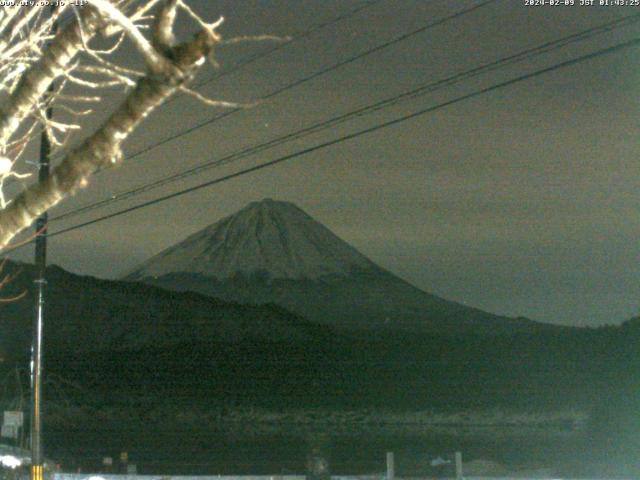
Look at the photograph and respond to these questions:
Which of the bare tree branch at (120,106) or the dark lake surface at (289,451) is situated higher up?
the bare tree branch at (120,106)

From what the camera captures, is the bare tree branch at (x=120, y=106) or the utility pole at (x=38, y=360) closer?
the bare tree branch at (x=120, y=106)

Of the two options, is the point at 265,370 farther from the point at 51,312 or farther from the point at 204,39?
the point at 204,39

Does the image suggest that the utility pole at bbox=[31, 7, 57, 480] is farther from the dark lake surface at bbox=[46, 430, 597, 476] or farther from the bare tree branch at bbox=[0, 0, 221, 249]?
the dark lake surface at bbox=[46, 430, 597, 476]

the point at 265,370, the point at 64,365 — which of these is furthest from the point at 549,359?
the point at 64,365

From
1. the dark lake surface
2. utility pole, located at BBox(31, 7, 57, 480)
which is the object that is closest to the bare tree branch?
utility pole, located at BBox(31, 7, 57, 480)

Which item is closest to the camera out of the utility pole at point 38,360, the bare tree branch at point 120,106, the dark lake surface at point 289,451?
the bare tree branch at point 120,106

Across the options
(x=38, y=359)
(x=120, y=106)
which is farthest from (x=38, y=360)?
(x=120, y=106)

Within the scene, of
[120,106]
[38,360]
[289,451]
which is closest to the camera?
[120,106]

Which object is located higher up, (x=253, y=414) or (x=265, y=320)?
(x=265, y=320)

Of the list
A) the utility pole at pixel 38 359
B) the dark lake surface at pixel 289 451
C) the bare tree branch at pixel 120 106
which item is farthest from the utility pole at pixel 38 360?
the dark lake surface at pixel 289 451

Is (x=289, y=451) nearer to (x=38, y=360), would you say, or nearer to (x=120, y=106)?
(x=38, y=360)

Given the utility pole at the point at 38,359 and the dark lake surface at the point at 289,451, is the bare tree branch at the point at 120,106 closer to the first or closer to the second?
the utility pole at the point at 38,359
